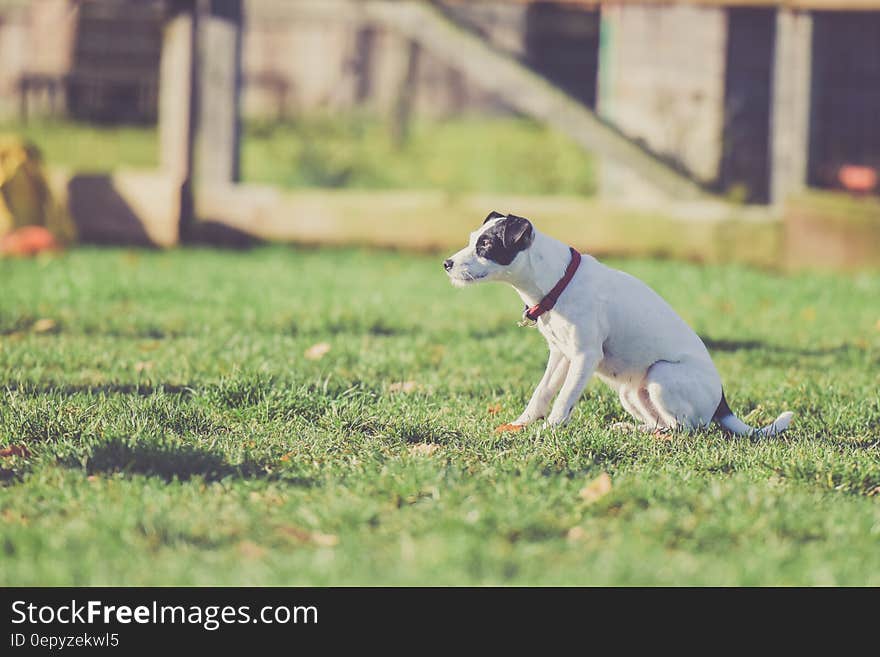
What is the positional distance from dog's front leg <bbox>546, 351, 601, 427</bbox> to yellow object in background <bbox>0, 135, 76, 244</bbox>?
570 cm

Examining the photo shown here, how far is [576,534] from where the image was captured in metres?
3.54

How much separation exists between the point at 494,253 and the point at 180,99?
549cm

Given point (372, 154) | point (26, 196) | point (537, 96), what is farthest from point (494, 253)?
point (372, 154)

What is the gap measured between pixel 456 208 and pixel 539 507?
5.53 m

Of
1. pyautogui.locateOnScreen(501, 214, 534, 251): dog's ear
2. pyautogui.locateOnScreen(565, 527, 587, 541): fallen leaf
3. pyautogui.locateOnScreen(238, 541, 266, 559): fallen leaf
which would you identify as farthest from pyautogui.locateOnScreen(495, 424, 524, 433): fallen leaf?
pyautogui.locateOnScreen(238, 541, 266, 559): fallen leaf

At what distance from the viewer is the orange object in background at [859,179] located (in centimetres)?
947

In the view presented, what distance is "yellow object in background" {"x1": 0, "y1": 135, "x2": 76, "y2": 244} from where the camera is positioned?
909 centimetres

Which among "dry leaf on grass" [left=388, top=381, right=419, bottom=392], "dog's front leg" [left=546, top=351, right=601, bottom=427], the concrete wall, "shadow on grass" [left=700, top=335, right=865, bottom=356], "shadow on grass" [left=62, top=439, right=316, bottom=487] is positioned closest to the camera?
"shadow on grass" [left=62, top=439, right=316, bottom=487]

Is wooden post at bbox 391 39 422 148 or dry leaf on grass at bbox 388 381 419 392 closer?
dry leaf on grass at bbox 388 381 419 392

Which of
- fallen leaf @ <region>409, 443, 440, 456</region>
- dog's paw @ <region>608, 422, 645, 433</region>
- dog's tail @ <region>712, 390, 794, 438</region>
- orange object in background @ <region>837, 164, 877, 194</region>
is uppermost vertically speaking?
orange object in background @ <region>837, 164, 877, 194</region>

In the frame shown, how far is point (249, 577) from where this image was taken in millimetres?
3160

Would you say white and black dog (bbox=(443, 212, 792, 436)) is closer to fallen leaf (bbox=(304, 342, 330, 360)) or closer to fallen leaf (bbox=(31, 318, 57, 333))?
fallen leaf (bbox=(304, 342, 330, 360))

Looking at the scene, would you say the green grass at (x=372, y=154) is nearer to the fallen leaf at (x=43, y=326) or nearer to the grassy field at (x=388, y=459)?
the fallen leaf at (x=43, y=326)

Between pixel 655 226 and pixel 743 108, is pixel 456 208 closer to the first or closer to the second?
pixel 655 226
